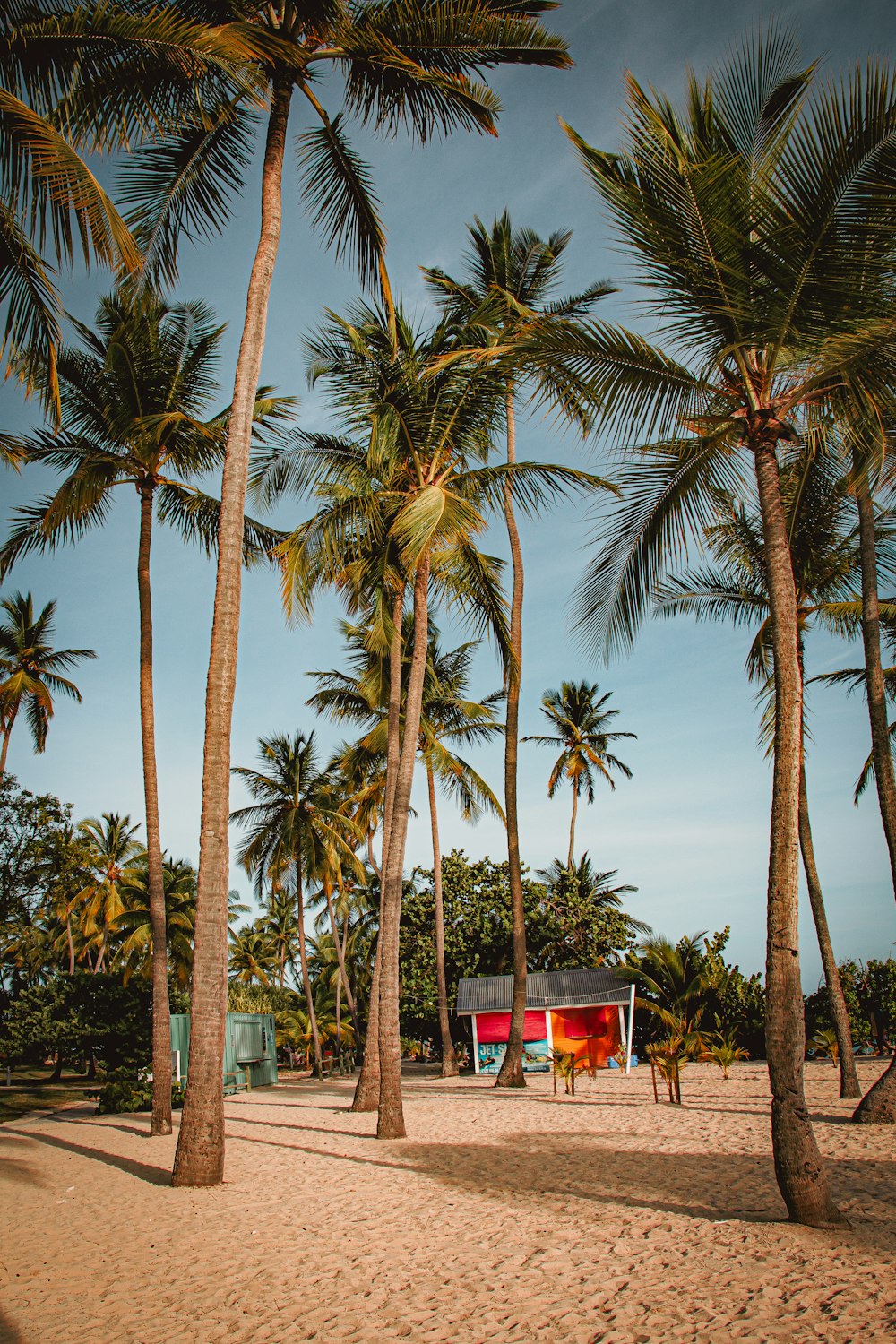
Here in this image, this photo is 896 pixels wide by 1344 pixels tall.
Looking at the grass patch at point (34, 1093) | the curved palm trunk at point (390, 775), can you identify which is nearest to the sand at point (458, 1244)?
the curved palm trunk at point (390, 775)

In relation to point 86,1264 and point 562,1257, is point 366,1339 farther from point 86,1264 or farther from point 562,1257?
point 86,1264

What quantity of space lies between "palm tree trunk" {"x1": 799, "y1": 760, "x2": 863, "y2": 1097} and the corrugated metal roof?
35.7 ft

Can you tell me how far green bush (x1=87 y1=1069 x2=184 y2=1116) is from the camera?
57.4 ft

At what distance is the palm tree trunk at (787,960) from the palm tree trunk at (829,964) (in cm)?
687

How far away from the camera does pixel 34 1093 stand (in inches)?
1003

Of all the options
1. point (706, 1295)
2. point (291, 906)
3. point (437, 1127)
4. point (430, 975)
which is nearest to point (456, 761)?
point (430, 975)

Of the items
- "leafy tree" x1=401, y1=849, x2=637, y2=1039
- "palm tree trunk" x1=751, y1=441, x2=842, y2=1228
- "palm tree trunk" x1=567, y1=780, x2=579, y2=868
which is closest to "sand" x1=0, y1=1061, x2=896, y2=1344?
"palm tree trunk" x1=751, y1=441, x2=842, y2=1228

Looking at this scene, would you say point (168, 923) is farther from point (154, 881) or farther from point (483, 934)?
point (154, 881)

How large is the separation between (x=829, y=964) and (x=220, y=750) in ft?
33.5

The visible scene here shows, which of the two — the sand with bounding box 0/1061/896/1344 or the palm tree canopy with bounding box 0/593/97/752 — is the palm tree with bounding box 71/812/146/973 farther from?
→ the sand with bounding box 0/1061/896/1344

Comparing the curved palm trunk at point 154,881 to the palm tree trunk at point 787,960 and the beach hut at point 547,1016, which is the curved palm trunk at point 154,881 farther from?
the beach hut at point 547,1016

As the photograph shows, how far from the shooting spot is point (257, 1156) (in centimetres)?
989

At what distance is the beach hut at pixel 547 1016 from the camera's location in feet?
81.6

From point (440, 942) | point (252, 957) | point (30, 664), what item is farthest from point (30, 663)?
point (252, 957)
